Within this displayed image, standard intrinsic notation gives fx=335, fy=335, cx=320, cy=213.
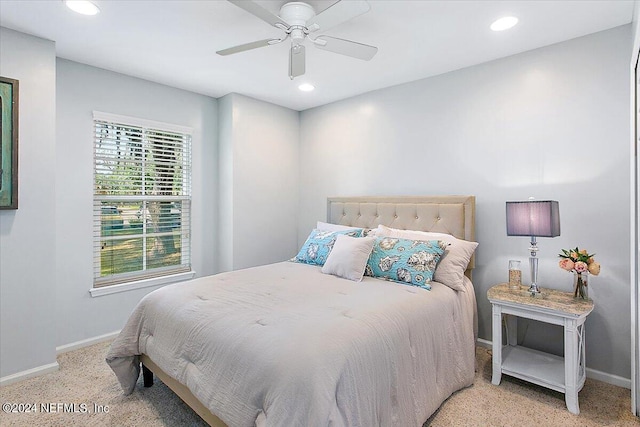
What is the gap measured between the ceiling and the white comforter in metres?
1.84

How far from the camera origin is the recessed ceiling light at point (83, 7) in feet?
6.87

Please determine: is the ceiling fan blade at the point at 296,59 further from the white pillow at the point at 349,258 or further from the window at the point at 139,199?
the window at the point at 139,199

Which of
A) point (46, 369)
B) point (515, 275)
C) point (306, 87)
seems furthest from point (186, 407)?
point (306, 87)

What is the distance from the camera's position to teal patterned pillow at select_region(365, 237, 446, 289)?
8.00 feet

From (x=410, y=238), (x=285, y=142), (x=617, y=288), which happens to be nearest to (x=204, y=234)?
(x=285, y=142)

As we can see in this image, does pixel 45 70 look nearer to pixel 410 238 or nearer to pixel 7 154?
pixel 7 154

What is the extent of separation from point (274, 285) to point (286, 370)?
3.46ft

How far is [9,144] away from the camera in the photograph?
7.98 feet

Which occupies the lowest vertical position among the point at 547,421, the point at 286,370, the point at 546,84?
the point at 547,421

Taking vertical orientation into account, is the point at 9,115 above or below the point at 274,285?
above

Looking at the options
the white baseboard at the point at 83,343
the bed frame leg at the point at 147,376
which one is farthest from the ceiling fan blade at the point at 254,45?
the white baseboard at the point at 83,343

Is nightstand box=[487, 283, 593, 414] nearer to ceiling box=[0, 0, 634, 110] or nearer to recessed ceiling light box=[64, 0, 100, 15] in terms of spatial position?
ceiling box=[0, 0, 634, 110]

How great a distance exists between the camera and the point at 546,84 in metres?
2.66

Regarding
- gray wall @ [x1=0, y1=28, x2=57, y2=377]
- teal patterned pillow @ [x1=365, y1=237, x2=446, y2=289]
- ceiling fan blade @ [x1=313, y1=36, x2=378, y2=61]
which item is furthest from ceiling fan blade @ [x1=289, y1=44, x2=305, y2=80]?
gray wall @ [x1=0, y1=28, x2=57, y2=377]
